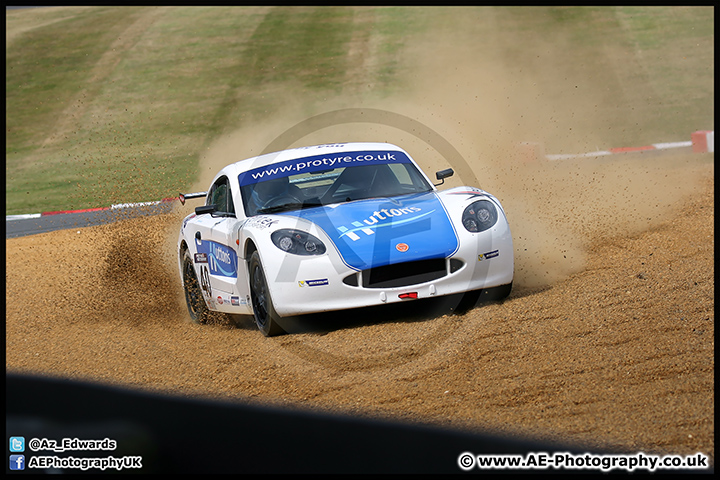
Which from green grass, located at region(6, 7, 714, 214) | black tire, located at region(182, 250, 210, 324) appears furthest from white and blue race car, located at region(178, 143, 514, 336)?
green grass, located at region(6, 7, 714, 214)

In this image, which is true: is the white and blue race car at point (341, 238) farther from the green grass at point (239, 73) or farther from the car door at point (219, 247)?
the green grass at point (239, 73)

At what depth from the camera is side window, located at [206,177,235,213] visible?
7.07 m

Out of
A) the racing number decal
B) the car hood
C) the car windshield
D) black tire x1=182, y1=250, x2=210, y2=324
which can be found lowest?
black tire x1=182, y1=250, x2=210, y2=324

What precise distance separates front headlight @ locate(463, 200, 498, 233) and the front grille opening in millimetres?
434

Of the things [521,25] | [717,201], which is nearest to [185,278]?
[717,201]

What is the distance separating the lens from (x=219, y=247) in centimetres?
682

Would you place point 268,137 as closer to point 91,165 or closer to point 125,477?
point 91,165

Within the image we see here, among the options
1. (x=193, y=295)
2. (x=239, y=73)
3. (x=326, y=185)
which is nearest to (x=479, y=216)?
(x=326, y=185)

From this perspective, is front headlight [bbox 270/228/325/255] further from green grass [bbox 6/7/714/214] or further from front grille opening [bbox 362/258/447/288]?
green grass [bbox 6/7/714/214]

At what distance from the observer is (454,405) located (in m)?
4.19

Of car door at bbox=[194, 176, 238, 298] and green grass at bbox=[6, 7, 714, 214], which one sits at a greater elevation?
car door at bbox=[194, 176, 238, 298]

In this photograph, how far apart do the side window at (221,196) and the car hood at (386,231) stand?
104 cm

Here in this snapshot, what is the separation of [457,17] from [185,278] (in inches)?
956

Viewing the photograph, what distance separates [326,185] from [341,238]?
136 centimetres
